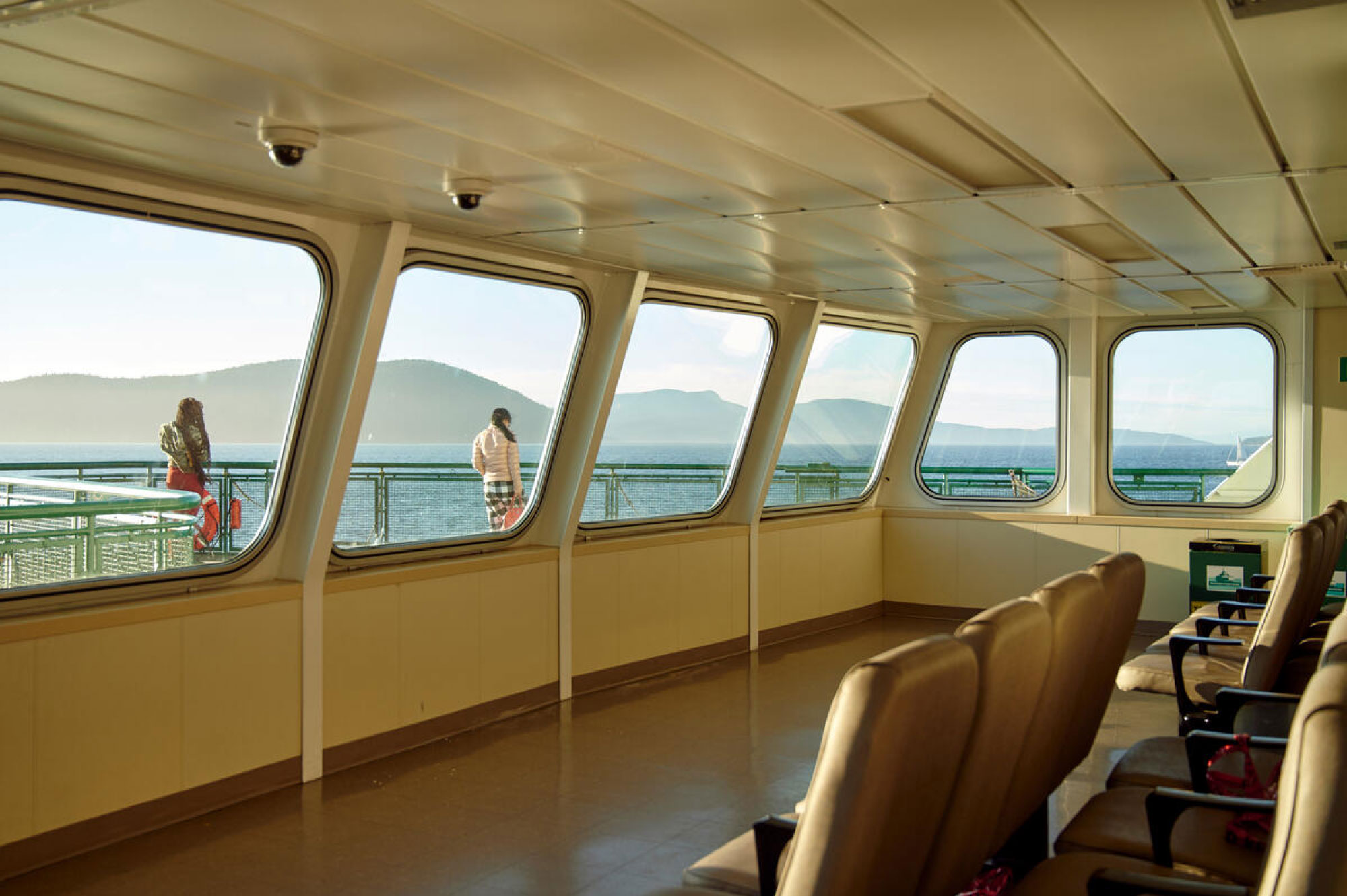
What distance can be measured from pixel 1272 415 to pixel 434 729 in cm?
739

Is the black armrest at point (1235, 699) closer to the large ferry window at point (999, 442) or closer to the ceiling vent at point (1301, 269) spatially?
the ceiling vent at point (1301, 269)

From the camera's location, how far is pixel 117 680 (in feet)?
14.9

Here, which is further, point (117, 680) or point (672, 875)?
point (117, 680)

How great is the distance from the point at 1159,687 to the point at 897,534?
5545 millimetres

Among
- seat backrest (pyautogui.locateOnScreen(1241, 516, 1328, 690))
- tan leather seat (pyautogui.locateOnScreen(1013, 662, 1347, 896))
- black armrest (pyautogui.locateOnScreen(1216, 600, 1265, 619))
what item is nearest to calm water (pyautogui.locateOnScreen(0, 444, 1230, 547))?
black armrest (pyautogui.locateOnScreen(1216, 600, 1265, 619))

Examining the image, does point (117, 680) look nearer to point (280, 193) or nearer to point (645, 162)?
point (280, 193)

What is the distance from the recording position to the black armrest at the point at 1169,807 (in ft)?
8.66

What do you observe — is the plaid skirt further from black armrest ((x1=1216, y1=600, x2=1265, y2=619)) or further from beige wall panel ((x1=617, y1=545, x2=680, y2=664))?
black armrest ((x1=1216, y1=600, x2=1265, y2=619))

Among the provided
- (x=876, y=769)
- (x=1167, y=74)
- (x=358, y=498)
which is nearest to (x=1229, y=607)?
(x=1167, y=74)

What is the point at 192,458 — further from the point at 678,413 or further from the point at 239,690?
the point at 678,413

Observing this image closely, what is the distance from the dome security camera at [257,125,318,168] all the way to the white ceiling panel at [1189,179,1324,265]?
3.47 metres

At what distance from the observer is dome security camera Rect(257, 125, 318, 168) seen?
3.77m

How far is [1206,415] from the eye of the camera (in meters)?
10.4

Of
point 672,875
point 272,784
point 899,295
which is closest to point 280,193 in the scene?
point 272,784
